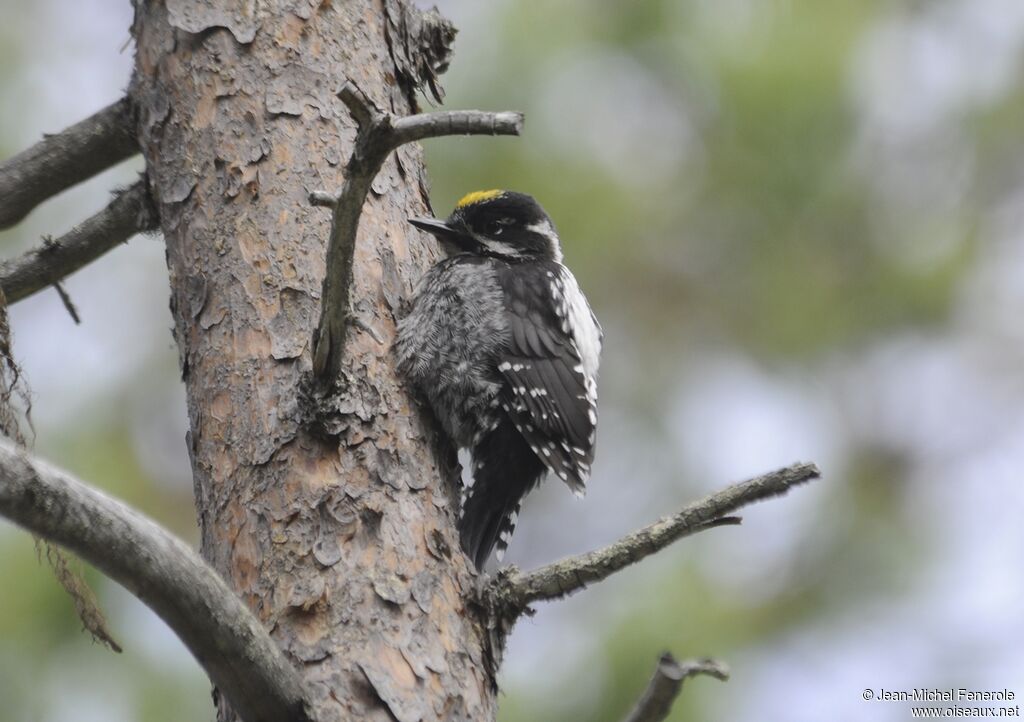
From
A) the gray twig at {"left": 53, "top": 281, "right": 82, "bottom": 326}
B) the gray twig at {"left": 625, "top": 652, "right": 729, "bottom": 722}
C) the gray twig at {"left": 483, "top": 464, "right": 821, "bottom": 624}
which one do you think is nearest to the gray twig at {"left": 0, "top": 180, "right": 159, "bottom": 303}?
the gray twig at {"left": 53, "top": 281, "right": 82, "bottom": 326}

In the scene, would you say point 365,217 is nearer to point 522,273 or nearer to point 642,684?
point 522,273

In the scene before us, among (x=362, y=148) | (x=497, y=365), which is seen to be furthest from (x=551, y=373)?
(x=362, y=148)

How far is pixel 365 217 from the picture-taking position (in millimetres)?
2920

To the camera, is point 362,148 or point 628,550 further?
point 628,550

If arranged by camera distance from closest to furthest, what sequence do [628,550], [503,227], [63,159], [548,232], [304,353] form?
[628,550] < [304,353] < [63,159] < [503,227] < [548,232]

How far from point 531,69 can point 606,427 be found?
1.72 meters

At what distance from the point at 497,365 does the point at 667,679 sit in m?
1.71

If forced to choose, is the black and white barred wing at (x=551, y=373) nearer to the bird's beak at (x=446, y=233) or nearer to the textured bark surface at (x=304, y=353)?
the bird's beak at (x=446, y=233)

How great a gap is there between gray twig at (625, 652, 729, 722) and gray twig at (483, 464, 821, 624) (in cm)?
29

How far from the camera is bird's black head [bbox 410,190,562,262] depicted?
12.4ft

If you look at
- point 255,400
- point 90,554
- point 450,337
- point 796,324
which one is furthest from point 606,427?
point 90,554

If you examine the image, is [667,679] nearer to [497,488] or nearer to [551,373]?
[497,488]

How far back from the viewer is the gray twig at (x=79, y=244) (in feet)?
9.62

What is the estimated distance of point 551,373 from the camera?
11.1 feet
